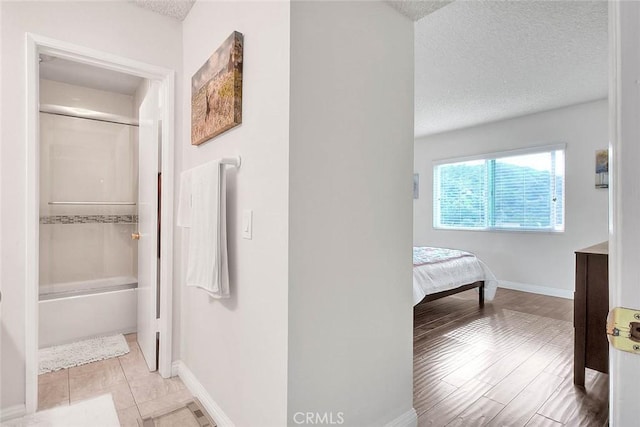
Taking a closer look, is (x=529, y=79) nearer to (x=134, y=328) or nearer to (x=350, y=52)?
(x=350, y=52)

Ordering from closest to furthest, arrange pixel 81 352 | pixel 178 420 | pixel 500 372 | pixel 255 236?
1. pixel 255 236
2. pixel 178 420
3. pixel 500 372
4. pixel 81 352

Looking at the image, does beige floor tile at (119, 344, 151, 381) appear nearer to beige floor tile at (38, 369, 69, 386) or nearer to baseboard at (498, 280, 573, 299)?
beige floor tile at (38, 369, 69, 386)

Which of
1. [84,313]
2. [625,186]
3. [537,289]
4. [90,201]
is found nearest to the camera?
[625,186]

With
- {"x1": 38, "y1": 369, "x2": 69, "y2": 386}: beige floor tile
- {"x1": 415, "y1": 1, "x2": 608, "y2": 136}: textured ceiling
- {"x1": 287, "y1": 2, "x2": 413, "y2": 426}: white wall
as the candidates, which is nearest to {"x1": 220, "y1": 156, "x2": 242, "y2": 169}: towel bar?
{"x1": 287, "y1": 2, "x2": 413, "y2": 426}: white wall

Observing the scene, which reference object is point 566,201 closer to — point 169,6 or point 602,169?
point 602,169

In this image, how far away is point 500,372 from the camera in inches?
92.1

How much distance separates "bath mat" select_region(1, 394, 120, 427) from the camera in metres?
1.75

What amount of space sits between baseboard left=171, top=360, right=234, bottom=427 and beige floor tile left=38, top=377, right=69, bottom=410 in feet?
2.05

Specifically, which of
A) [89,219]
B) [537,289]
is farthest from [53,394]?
[537,289]

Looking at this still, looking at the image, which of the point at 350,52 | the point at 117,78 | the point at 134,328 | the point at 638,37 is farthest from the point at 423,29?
the point at 134,328

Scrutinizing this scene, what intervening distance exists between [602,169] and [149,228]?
509 cm

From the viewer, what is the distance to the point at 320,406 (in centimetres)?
134

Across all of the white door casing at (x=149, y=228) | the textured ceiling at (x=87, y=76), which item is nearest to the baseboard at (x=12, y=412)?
the white door casing at (x=149, y=228)

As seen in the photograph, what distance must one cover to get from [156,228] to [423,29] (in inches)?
99.9
